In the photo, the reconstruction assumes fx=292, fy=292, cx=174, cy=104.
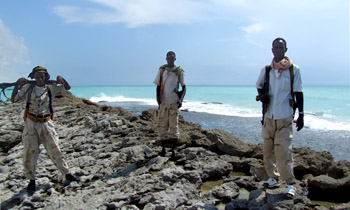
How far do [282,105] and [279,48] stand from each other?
0.74 metres

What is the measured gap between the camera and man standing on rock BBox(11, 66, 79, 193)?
15.0 feet

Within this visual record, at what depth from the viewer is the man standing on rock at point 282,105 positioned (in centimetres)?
370

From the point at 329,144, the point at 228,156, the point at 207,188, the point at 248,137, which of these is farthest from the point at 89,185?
the point at 329,144

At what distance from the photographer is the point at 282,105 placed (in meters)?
3.73

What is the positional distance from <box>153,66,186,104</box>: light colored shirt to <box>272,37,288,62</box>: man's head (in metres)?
2.25

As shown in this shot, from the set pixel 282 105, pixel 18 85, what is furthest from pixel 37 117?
pixel 282 105

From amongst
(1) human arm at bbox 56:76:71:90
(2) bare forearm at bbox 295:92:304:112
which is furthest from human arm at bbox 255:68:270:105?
(1) human arm at bbox 56:76:71:90

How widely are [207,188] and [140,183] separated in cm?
110

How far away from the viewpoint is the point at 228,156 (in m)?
6.05

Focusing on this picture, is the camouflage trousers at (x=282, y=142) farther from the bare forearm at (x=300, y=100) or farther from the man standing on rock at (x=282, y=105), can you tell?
the bare forearm at (x=300, y=100)

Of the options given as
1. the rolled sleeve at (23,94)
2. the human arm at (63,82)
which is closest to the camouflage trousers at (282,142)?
the human arm at (63,82)

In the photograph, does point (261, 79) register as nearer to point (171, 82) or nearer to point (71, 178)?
point (171, 82)

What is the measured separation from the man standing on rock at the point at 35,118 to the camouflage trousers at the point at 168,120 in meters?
2.06

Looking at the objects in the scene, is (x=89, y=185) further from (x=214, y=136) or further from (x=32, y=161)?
(x=214, y=136)
